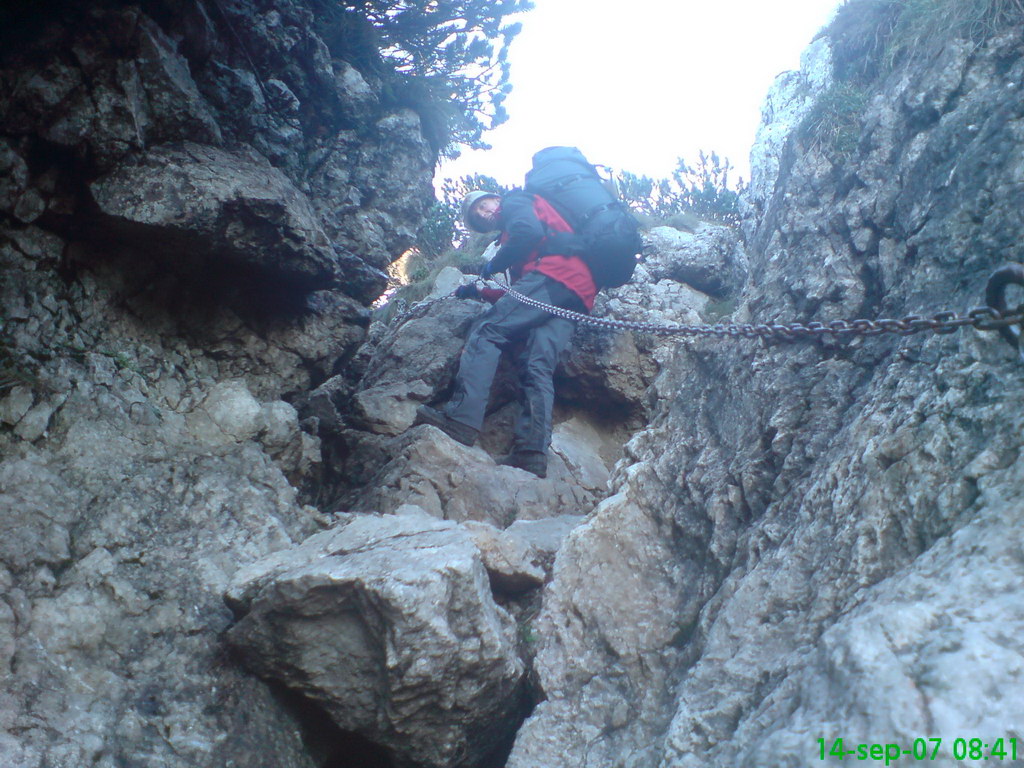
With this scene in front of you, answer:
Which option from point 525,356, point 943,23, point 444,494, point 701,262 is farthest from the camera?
point 701,262

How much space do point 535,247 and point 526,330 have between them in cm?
95

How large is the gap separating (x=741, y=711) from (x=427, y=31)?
9686mm

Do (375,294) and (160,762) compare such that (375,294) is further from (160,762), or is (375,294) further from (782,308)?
(160,762)

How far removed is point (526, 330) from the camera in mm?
7191

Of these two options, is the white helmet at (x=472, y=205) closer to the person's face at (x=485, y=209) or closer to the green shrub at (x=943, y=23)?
the person's face at (x=485, y=209)

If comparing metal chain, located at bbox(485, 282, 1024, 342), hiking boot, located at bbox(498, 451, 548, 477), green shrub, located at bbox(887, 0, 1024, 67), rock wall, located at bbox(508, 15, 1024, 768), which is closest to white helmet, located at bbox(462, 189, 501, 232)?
hiking boot, located at bbox(498, 451, 548, 477)

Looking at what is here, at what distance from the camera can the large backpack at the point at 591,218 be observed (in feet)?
23.3

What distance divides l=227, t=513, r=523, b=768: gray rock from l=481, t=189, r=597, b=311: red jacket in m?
4.47

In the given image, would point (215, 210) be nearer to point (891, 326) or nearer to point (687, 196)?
point (891, 326)

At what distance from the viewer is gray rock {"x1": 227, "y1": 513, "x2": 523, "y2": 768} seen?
9.48 ft

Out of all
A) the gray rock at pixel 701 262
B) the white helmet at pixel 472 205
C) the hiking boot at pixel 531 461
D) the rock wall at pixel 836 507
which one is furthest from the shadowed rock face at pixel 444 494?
the gray rock at pixel 701 262

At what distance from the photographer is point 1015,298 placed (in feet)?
7.61

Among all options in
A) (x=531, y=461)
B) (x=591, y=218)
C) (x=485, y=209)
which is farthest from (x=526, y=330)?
(x=485, y=209)

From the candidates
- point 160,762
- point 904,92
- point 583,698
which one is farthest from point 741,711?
point 904,92
